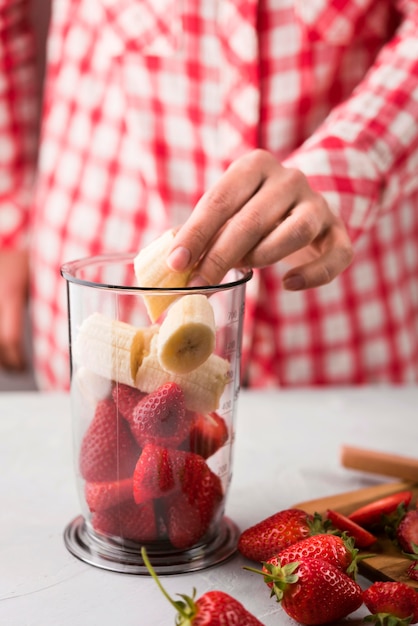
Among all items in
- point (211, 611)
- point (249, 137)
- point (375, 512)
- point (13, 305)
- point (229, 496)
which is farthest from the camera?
point (13, 305)

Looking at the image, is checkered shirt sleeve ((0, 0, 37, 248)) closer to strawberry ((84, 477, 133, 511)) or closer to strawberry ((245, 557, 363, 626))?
strawberry ((84, 477, 133, 511))

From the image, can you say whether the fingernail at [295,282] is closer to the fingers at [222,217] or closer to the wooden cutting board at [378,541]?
the fingers at [222,217]

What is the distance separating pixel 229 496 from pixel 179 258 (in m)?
0.29

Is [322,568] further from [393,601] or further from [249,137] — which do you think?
[249,137]

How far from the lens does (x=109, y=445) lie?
27.0 inches

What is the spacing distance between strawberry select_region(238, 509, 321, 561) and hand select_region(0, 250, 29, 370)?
2.71 feet

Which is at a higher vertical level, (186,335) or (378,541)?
(186,335)

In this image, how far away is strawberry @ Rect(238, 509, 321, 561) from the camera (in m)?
0.69

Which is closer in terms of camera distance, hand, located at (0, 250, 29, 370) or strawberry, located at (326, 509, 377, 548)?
strawberry, located at (326, 509, 377, 548)

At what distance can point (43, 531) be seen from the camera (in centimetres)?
77

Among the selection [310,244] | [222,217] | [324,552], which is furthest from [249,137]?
[324,552]

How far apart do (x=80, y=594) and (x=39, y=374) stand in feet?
2.96

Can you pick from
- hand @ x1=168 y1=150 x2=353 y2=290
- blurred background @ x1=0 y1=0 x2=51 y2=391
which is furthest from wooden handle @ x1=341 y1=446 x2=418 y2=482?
blurred background @ x1=0 y1=0 x2=51 y2=391

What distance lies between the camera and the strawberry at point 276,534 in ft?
2.27
